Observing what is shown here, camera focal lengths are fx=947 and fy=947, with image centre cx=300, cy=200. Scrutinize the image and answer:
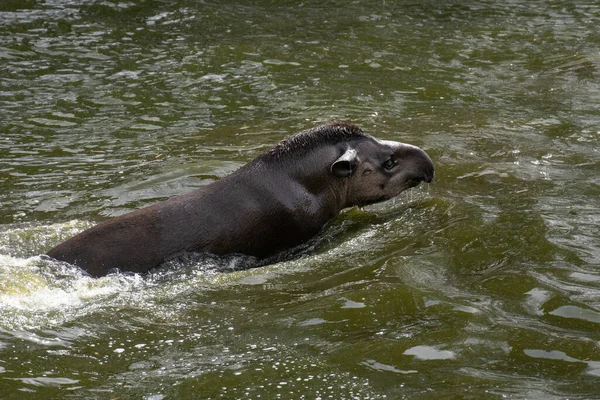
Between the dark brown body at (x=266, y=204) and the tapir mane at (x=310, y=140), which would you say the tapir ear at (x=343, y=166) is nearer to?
the dark brown body at (x=266, y=204)

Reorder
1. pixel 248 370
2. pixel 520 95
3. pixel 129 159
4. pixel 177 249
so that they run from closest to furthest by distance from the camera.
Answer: pixel 248 370
pixel 177 249
pixel 129 159
pixel 520 95

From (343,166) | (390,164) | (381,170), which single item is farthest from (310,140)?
(390,164)

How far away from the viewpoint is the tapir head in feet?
36.6

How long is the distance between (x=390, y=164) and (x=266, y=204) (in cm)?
188

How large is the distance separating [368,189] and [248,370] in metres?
4.71

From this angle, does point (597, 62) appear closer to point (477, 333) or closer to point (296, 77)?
point (296, 77)

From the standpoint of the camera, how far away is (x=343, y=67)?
1867 centimetres

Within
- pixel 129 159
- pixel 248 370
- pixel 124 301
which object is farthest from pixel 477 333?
pixel 129 159

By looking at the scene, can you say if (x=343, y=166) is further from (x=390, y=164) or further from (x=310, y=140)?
(x=390, y=164)

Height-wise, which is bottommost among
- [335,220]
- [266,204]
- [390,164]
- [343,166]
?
[335,220]

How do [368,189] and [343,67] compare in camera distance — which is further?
[343,67]

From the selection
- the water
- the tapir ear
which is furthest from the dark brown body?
the water

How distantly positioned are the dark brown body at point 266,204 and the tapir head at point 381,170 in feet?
0.04

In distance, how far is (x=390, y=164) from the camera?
11.3 metres
